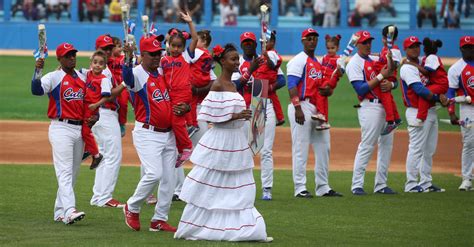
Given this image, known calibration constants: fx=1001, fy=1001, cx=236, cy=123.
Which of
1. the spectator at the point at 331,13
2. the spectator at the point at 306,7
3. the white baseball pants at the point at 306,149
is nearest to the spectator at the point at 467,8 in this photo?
the spectator at the point at 331,13

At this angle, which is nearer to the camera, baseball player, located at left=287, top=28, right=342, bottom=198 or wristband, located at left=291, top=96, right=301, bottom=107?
wristband, located at left=291, top=96, right=301, bottom=107

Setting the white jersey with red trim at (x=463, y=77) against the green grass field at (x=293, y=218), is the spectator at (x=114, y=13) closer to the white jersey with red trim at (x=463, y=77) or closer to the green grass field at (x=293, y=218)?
the green grass field at (x=293, y=218)

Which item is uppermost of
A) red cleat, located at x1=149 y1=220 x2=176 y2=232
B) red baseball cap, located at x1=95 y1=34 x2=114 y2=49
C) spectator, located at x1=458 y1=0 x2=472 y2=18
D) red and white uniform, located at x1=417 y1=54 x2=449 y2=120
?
red baseball cap, located at x1=95 y1=34 x2=114 y2=49

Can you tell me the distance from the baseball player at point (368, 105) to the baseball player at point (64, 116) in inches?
170

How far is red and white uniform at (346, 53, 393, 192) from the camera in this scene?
13.8 m

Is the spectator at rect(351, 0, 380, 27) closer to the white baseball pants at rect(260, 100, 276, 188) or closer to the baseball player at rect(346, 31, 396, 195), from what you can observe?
the baseball player at rect(346, 31, 396, 195)

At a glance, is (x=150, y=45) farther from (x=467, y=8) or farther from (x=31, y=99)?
(x=467, y=8)

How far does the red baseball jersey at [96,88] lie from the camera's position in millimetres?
11570

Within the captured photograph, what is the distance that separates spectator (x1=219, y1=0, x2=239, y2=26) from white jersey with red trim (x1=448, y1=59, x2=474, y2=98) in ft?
72.3

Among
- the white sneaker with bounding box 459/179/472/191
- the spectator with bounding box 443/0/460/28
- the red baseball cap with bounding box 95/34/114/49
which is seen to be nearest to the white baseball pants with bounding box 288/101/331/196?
the white sneaker with bounding box 459/179/472/191

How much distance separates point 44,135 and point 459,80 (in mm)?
9289

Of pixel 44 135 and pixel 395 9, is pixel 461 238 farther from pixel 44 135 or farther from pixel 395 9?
pixel 395 9

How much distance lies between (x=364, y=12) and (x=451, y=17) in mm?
2955

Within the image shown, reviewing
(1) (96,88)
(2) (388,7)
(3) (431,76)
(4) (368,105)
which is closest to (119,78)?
(1) (96,88)
